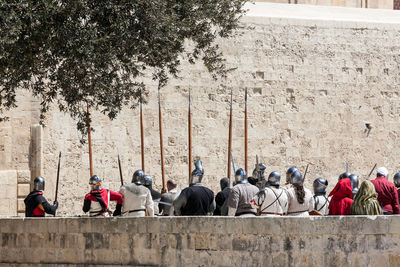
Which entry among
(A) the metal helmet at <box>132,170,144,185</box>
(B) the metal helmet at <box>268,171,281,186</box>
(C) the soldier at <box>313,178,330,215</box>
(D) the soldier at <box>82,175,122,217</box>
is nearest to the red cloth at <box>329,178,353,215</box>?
(B) the metal helmet at <box>268,171,281,186</box>

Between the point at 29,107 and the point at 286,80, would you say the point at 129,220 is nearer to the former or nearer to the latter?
the point at 29,107

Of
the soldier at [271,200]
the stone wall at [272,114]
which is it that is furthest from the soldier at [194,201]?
the stone wall at [272,114]

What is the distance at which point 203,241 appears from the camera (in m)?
10.5

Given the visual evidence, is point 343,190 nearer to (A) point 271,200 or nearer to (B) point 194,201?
(A) point 271,200

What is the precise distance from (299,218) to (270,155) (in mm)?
9669

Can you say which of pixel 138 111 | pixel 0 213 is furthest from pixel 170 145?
pixel 0 213

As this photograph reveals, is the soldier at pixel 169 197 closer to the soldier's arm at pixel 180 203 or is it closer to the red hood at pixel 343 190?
the soldier's arm at pixel 180 203

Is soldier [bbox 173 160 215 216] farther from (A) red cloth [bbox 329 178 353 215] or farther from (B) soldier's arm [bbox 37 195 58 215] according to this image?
(B) soldier's arm [bbox 37 195 58 215]

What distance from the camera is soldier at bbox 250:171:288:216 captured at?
35.9ft

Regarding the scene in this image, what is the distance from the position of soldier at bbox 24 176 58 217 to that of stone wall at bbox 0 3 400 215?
4568mm

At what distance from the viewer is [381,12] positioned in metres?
21.3

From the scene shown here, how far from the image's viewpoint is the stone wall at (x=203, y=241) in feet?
31.0

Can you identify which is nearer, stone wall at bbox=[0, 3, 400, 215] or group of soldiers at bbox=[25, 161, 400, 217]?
group of soldiers at bbox=[25, 161, 400, 217]

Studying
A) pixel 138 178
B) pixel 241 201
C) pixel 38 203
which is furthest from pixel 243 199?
pixel 38 203
